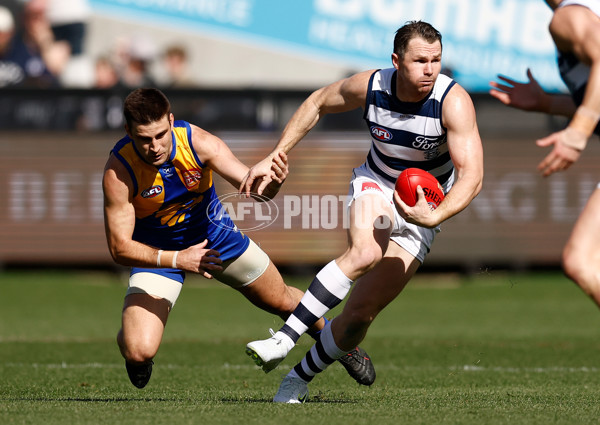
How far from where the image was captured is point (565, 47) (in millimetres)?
5902

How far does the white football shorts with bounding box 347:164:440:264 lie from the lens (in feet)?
24.0

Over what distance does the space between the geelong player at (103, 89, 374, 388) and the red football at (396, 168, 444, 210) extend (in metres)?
0.91

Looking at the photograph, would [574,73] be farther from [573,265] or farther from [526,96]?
[573,265]

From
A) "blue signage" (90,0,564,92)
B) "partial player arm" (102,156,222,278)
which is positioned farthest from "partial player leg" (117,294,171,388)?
"blue signage" (90,0,564,92)

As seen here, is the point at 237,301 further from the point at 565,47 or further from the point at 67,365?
the point at 565,47

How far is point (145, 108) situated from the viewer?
22.8 feet

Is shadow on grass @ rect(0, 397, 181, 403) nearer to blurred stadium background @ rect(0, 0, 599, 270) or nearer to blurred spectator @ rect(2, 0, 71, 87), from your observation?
blurred stadium background @ rect(0, 0, 599, 270)

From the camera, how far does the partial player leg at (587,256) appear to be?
577cm

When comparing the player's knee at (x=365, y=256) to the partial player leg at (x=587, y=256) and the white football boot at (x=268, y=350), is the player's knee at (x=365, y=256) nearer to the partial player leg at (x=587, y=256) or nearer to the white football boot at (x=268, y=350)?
the white football boot at (x=268, y=350)

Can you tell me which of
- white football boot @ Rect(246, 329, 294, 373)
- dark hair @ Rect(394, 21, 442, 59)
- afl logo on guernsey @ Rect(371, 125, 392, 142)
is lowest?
white football boot @ Rect(246, 329, 294, 373)

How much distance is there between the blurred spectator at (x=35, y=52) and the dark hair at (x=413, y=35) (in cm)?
1279

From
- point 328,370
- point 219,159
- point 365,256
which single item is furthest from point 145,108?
point 328,370

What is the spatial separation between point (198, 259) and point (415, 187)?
5.16ft

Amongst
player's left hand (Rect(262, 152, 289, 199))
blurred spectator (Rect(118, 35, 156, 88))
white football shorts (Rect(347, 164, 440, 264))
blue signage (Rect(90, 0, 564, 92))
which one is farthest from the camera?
blue signage (Rect(90, 0, 564, 92))
